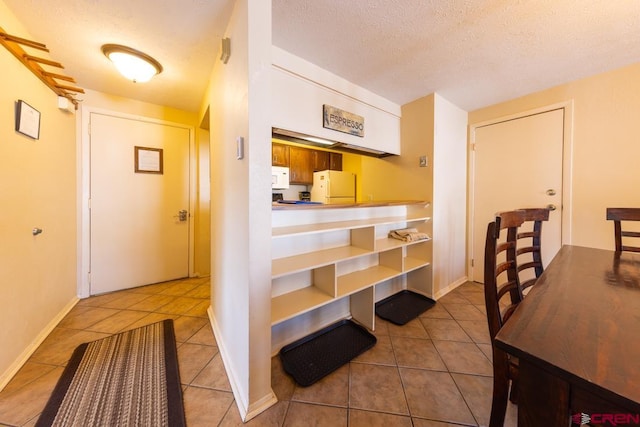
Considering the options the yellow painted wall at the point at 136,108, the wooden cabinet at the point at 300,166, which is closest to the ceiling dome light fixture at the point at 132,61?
the yellow painted wall at the point at 136,108

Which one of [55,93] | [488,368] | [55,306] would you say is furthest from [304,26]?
[55,306]

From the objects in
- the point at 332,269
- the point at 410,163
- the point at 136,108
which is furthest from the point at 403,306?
the point at 136,108

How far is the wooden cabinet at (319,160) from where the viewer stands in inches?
162

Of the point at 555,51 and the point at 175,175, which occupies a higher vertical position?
the point at 555,51

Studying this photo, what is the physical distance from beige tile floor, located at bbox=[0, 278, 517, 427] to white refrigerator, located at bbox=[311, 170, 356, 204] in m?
2.25

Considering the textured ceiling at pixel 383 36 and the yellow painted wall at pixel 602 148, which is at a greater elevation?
the textured ceiling at pixel 383 36

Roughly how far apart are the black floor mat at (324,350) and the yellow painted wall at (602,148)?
7.73 feet

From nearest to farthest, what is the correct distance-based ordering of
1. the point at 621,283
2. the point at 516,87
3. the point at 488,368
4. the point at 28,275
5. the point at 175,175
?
the point at 621,283
the point at 488,368
the point at 28,275
the point at 516,87
the point at 175,175

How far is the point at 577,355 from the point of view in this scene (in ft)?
1.61

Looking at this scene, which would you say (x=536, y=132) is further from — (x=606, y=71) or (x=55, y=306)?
(x=55, y=306)

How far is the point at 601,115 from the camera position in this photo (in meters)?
2.02

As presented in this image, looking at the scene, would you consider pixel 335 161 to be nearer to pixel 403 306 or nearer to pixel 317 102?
pixel 317 102

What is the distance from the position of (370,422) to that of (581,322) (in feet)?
3.30

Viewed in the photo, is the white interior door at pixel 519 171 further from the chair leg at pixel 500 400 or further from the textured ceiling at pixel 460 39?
the chair leg at pixel 500 400
